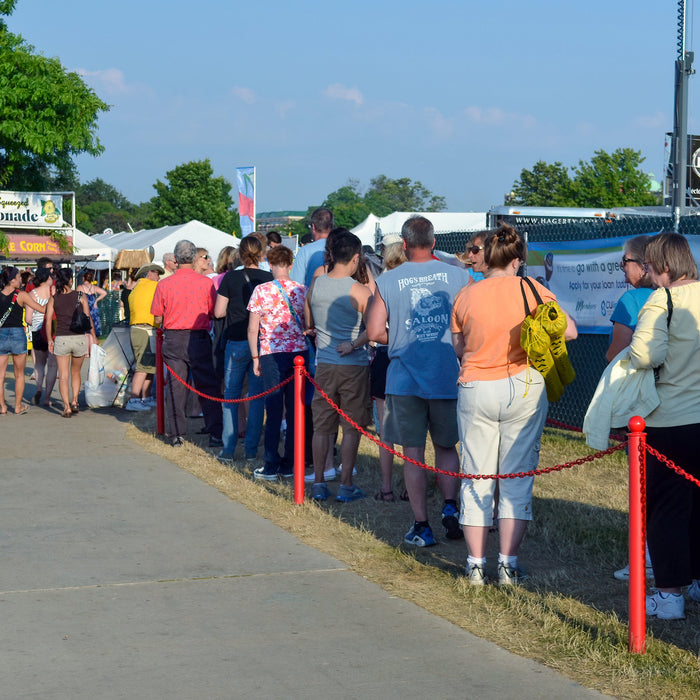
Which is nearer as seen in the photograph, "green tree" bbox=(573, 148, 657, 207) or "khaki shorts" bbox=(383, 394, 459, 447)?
"khaki shorts" bbox=(383, 394, 459, 447)

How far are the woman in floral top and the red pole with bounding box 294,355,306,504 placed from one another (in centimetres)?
93

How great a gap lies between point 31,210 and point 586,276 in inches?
737

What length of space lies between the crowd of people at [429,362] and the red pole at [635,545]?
468mm

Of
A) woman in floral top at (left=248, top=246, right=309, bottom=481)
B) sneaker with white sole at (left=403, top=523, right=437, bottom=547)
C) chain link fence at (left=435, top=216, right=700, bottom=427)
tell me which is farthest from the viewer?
chain link fence at (left=435, top=216, right=700, bottom=427)

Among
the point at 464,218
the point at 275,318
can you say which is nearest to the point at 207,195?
the point at 464,218

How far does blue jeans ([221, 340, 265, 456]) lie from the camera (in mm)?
9344

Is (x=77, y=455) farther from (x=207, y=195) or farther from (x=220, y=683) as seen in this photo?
(x=207, y=195)

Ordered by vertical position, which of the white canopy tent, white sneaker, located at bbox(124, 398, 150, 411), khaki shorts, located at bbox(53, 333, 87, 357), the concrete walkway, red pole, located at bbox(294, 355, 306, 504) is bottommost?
the concrete walkway

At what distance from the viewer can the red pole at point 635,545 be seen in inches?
170

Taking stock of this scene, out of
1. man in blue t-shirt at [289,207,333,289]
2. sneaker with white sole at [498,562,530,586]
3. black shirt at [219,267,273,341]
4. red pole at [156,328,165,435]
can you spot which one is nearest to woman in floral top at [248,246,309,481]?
man in blue t-shirt at [289,207,333,289]

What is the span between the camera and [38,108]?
27.5 meters

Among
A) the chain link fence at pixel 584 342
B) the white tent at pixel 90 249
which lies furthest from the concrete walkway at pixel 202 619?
the white tent at pixel 90 249

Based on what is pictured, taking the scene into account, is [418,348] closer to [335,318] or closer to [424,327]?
[424,327]

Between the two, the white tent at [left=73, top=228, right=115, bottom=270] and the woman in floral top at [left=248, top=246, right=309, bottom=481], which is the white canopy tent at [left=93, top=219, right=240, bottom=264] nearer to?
the white tent at [left=73, top=228, right=115, bottom=270]
